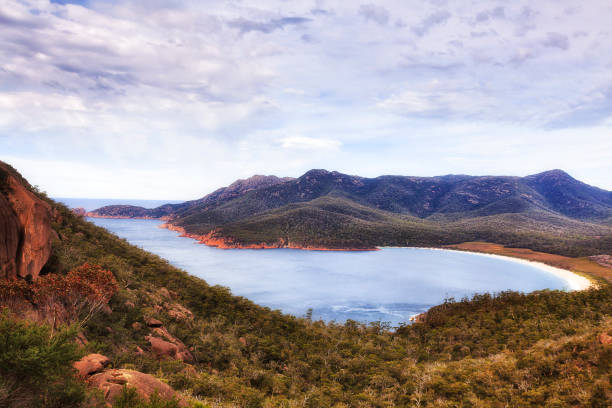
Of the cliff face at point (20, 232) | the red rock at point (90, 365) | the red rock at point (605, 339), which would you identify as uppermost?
the cliff face at point (20, 232)

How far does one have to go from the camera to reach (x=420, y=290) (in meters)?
75.1

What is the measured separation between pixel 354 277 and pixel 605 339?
73.4 metres

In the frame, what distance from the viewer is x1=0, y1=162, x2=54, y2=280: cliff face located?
10.6 meters

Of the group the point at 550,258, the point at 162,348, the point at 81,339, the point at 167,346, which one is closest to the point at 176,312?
the point at 167,346

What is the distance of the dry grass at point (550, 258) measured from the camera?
276ft

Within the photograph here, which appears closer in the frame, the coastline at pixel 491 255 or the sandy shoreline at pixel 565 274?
the sandy shoreline at pixel 565 274

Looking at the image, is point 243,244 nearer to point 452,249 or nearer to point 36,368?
point 452,249

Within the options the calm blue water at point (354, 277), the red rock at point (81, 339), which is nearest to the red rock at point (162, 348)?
the red rock at point (81, 339)

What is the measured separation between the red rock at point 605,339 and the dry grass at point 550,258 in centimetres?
8295

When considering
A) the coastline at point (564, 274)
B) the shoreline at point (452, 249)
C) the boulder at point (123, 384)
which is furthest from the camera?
the shoreline at point (452, 249)

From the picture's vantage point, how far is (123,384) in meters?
7.70

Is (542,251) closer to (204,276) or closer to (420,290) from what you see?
(420,290)

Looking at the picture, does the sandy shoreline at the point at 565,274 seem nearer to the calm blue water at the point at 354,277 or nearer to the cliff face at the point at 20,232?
the calm blue water at the point at 354,277

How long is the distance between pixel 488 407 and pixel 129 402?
14873mm
